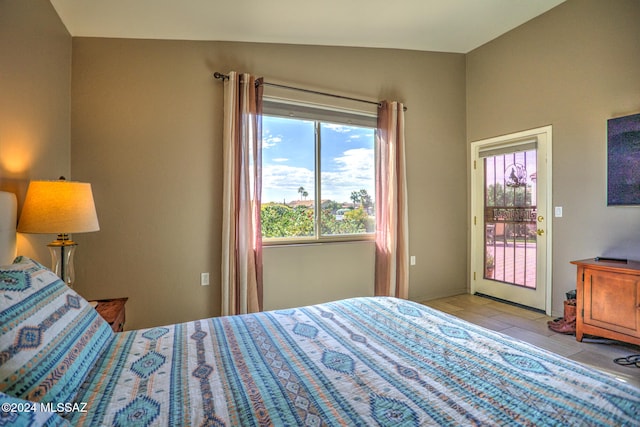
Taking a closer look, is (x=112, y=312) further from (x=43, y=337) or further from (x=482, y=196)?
(x=482, y=196)

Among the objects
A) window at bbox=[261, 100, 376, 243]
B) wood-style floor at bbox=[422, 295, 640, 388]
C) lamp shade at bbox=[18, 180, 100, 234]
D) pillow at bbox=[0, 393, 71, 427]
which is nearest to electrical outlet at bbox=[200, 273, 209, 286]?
window at bbox=[261, 100, 376, 243]

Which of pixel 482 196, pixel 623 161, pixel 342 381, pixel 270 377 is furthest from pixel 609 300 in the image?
pixel 270 377

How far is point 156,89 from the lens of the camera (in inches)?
111

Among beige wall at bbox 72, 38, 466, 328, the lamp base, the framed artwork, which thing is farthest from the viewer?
the framed artwork

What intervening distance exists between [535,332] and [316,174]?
103 inches

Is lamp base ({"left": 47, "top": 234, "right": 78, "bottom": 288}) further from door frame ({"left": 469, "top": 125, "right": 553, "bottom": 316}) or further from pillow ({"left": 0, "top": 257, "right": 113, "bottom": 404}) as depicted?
door frame ({"left": 469, "top": 125, "right": 553, "bottom": 316})

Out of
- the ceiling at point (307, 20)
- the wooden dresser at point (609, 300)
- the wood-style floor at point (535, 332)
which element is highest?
the ceiling at point (307, 20)

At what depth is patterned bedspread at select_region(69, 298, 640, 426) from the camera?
32.9 inches

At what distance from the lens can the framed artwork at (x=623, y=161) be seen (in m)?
2.77

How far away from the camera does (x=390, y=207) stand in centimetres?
365

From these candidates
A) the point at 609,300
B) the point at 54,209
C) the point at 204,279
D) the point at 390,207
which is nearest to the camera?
the point at 54,209

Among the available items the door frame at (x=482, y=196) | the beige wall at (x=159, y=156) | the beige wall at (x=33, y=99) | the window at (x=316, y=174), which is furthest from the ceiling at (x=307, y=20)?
the door frame at (x=482, y=196)

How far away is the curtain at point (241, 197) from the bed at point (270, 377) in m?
1.51

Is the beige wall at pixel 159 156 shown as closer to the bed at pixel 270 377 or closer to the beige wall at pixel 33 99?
the beige wall at pixel 33 99
